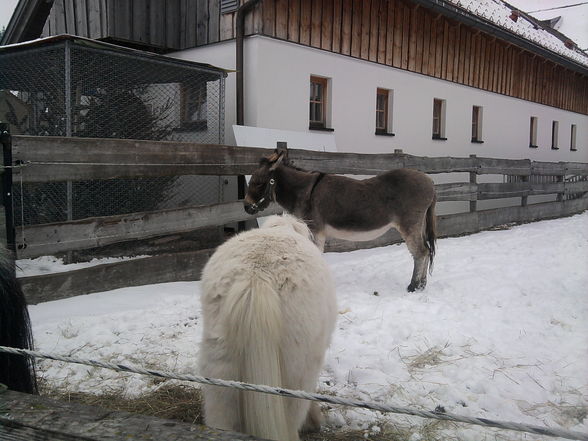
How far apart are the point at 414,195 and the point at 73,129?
18.2ft

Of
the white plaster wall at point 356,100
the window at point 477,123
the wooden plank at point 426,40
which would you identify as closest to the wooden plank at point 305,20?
the white plaster wall at point 356,100

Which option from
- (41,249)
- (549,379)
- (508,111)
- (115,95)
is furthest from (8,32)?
(508,111)

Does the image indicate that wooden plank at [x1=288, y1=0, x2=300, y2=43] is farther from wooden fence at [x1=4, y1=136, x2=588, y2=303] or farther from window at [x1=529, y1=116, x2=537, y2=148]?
window at [x1=529, y1=116, x2=537, y2=148]

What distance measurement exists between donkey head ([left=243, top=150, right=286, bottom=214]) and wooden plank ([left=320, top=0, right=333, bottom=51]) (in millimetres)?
5407

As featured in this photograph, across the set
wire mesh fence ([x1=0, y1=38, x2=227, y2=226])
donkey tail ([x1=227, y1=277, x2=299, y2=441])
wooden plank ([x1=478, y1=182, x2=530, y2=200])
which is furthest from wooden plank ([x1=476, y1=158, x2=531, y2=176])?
donkey tail ([x1=227, y1=277, x2=299, y2=441])

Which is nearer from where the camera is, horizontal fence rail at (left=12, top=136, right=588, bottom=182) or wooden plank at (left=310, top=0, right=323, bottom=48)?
horizontal fence rail at (left=12, top=136, right=588, bottom=182)

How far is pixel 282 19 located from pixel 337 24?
1727 mm

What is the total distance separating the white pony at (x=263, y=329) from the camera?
1.80m

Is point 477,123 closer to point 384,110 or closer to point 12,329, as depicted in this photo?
point 384,110

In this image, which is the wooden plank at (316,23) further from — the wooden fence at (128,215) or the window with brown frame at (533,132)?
the window with brown frame at (533,132)

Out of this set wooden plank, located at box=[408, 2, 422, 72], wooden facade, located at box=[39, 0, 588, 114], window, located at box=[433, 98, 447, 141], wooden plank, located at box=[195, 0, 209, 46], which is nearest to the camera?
wooden facade, located at box=[39, 0, 588, 114]

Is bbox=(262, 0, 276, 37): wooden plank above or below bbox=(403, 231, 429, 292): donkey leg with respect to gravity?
above

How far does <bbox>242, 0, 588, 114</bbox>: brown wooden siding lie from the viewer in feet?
32.5

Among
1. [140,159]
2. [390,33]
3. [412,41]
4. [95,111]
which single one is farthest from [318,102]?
[140,159]
